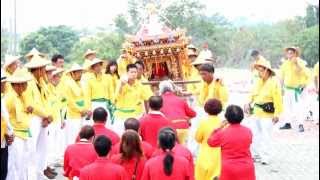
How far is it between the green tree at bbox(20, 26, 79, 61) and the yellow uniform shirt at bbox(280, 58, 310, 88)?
42.8ft

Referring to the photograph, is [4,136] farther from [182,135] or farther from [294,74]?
[294,74]

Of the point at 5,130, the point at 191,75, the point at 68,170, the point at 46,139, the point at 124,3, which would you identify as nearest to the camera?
the point at 68,170

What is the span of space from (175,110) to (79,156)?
7.32ft

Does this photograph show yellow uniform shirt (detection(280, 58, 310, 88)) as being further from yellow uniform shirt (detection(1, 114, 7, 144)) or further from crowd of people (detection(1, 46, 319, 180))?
yellow uniform shirt (detection(1, 114, 7, 144))

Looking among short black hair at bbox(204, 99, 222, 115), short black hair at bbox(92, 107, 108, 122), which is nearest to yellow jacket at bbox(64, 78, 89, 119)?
short black hair at bbox(92, 107, 108, 122)

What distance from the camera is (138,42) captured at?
40.4ft

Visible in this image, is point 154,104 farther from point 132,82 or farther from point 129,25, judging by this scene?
point 129,25

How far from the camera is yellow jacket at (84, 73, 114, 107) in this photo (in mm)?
9641

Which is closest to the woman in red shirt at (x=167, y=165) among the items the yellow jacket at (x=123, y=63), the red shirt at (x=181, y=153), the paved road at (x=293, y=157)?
the red shirt at (x=181, y=153)

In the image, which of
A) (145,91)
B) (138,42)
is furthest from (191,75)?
(145,91)

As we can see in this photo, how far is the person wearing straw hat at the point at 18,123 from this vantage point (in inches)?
276

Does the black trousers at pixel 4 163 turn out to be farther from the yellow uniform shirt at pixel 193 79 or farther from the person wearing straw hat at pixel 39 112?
the yellow uniform shirt at pixel 193 79

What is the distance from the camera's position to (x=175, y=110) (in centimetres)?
754

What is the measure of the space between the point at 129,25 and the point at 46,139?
18.1 meters
